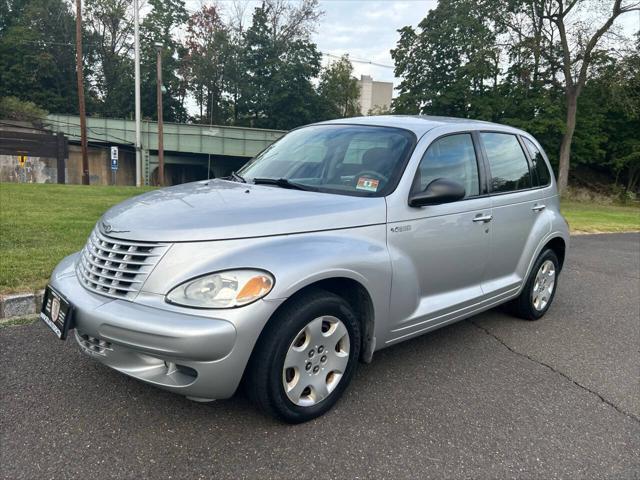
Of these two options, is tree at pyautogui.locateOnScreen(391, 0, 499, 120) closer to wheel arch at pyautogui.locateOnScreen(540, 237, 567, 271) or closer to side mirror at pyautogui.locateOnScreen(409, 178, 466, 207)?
wheel arch at pyautogui.locateOnScreen(540, 237, 567, 271)

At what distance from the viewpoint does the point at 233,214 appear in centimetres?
258


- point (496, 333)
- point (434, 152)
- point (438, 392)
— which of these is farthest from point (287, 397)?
point (496, 333)

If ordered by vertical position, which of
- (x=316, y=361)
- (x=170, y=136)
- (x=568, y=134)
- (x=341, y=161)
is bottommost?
(x=316, y=361)

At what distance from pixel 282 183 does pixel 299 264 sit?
1.01 meters

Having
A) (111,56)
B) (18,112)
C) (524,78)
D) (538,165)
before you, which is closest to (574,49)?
(524,78)

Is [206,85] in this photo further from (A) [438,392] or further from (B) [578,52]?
(A) [438,392]

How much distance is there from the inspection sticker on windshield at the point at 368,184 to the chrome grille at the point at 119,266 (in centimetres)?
134

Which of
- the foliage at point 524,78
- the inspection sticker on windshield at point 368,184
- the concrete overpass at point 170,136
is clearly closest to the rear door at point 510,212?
the inspection sticker on windshield at point 368,184

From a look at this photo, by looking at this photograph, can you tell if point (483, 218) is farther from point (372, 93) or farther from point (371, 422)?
point (372, 93)

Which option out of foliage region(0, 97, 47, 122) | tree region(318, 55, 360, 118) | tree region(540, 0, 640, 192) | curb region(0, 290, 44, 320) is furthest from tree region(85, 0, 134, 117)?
curb region(0, 290, 44, 320)

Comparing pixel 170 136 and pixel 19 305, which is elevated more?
pixel 170 136

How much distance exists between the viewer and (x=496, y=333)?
13.9 feet

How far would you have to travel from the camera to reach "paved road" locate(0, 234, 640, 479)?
2295 mm

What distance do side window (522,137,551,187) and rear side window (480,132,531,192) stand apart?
0.17 meters
